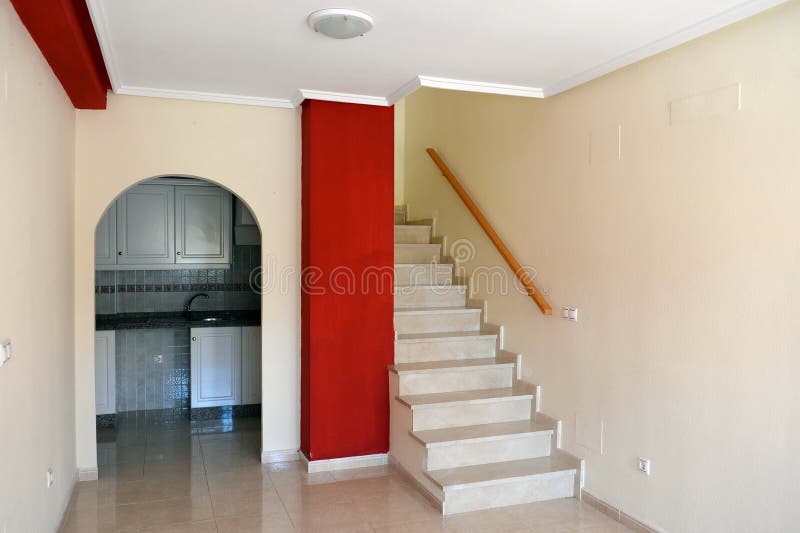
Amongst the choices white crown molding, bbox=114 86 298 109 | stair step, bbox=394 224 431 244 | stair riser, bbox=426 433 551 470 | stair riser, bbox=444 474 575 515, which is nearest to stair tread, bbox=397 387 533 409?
stair riser, bbox=426 433 551 470

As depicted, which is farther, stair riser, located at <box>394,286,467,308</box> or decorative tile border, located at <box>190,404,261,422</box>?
decorative tile border, located at <box>190,404,261,422</box>

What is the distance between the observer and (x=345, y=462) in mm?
4461

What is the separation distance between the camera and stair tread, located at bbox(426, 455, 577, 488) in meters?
3.77

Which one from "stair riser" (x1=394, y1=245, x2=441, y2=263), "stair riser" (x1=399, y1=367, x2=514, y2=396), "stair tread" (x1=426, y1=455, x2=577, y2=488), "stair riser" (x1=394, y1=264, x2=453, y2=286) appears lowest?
"stair tread" (x1=426, y1=455, x2=577, y2=488)

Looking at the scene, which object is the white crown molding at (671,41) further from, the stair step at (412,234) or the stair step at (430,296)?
the stair step at (412,234)

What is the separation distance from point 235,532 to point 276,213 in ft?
6.94

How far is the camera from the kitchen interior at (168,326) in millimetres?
5621

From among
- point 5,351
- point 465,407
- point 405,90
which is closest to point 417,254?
point 465,407

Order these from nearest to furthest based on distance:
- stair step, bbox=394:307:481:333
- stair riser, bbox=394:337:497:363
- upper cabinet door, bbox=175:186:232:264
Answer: stair riser, bbox=394:337:497:363 → stair step, bbox=394:307:481:333 → upper cabinet door, bbox=175:186:232:264

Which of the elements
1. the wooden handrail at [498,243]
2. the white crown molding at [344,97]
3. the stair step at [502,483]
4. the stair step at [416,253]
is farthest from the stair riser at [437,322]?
the white crown molding at [344,97]

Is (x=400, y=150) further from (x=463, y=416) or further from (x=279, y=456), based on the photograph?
(x=279, y=456)

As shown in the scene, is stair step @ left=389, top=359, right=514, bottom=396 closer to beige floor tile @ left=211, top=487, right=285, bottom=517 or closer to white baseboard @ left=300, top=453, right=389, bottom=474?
white baseboard @ left=300, top=453, right=389, bottom=474

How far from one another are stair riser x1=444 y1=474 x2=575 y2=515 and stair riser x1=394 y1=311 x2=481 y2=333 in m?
1.48

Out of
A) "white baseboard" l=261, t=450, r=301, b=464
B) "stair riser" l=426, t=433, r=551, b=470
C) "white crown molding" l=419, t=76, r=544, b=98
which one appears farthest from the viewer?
"white baseboard" l=261, t=450, r=301, b=464
